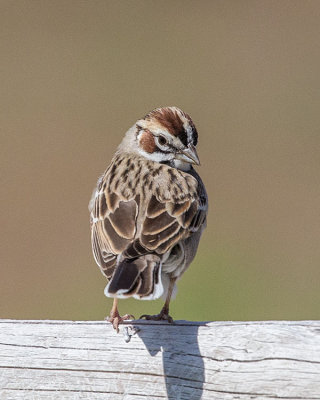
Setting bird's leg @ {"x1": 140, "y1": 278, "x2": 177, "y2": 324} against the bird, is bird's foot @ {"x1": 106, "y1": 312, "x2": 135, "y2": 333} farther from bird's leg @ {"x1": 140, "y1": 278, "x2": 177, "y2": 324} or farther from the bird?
bird's leg @ {"x1": 140, "y1": 278, "x2": 177, "y2": 324}

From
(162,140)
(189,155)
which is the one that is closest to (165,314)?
(189,155)

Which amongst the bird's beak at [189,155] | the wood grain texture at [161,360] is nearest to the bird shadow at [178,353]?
the wood grain texture at [161,360]

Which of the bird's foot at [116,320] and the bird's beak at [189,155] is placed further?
the bird's beak at [189,155]

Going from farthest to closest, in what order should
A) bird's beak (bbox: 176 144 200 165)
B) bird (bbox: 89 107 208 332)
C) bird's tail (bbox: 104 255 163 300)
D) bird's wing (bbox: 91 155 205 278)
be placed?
bird's beak (bbox: 176 144 200 165), bird's wing (bbox: 91 155 205 278), bird (bbox: 89 107 208 332), bird's tail (bbox: 104 255 163 300)

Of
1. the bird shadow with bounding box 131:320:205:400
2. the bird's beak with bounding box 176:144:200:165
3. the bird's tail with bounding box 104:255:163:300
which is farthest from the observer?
the bird's beak with bounding box 176:144:200:165

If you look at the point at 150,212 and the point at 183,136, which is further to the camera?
the point at 183,136

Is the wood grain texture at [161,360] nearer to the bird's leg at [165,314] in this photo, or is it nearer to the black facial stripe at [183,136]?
the bird's leg at [165,314]

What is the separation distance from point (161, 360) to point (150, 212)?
1.02 metres

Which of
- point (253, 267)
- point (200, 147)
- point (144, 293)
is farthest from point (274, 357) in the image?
point (200, 147)

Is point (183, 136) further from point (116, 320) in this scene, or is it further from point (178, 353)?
point (178, 353)

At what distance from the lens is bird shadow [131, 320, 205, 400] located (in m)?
4.07

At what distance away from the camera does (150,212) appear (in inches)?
196

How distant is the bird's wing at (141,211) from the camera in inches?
187

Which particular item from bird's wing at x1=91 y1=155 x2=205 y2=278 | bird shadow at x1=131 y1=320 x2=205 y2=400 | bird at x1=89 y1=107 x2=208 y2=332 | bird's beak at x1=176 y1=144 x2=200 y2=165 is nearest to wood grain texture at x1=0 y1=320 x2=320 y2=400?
bird shadow at x1=131 y1=320 x2=205 y2=400
